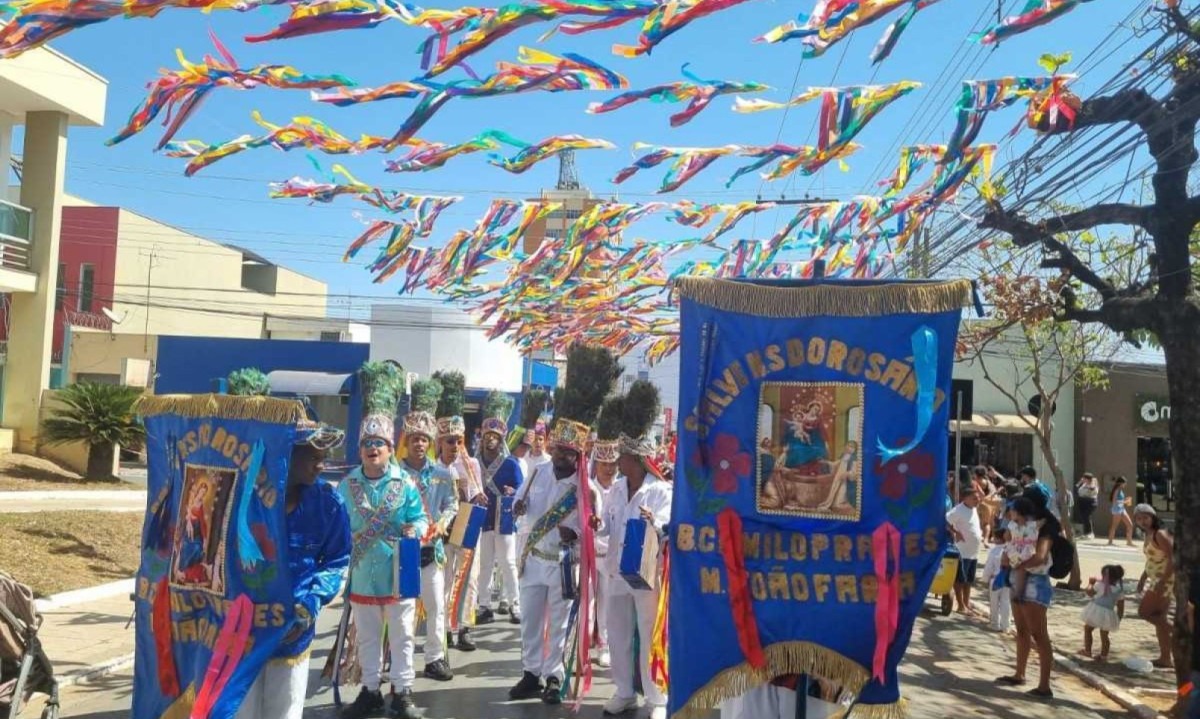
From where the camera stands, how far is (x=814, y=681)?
4.61 m

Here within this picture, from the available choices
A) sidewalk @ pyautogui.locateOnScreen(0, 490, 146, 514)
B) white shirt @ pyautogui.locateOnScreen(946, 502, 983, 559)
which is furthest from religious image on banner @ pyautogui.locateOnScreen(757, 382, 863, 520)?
sidewalk @ pyautogui.locateOnScreen(0, 490, 146, 514)

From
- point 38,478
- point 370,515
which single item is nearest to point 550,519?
point 370,515

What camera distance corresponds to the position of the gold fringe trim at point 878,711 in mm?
4367

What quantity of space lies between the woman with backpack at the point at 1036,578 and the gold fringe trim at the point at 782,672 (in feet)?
13.4

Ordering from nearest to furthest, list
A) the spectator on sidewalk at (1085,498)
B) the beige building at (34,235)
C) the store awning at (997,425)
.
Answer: the beige building at (34,235) → the spectator on sidewalk at (1085,498) → the store awning at (997,425)

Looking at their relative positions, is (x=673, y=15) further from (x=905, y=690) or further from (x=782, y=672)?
(x=905, y=690)

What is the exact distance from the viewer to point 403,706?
20.3 feet

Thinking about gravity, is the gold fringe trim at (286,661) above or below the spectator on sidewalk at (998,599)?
above

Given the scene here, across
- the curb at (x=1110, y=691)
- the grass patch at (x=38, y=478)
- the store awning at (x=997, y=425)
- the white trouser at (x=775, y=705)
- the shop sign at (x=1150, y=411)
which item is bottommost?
the curb at (x=1110, y=691)

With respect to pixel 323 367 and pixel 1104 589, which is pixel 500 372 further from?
pixel 1104 589

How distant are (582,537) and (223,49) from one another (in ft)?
13.1

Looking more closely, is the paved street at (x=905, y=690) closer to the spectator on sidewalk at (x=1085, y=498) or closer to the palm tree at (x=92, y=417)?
the palm tree at (x=92, y=417)

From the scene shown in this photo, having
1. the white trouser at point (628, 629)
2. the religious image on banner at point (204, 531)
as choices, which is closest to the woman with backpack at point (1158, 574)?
the white trouser at point (628, 629)

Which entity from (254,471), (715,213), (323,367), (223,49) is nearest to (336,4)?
(223,49)
